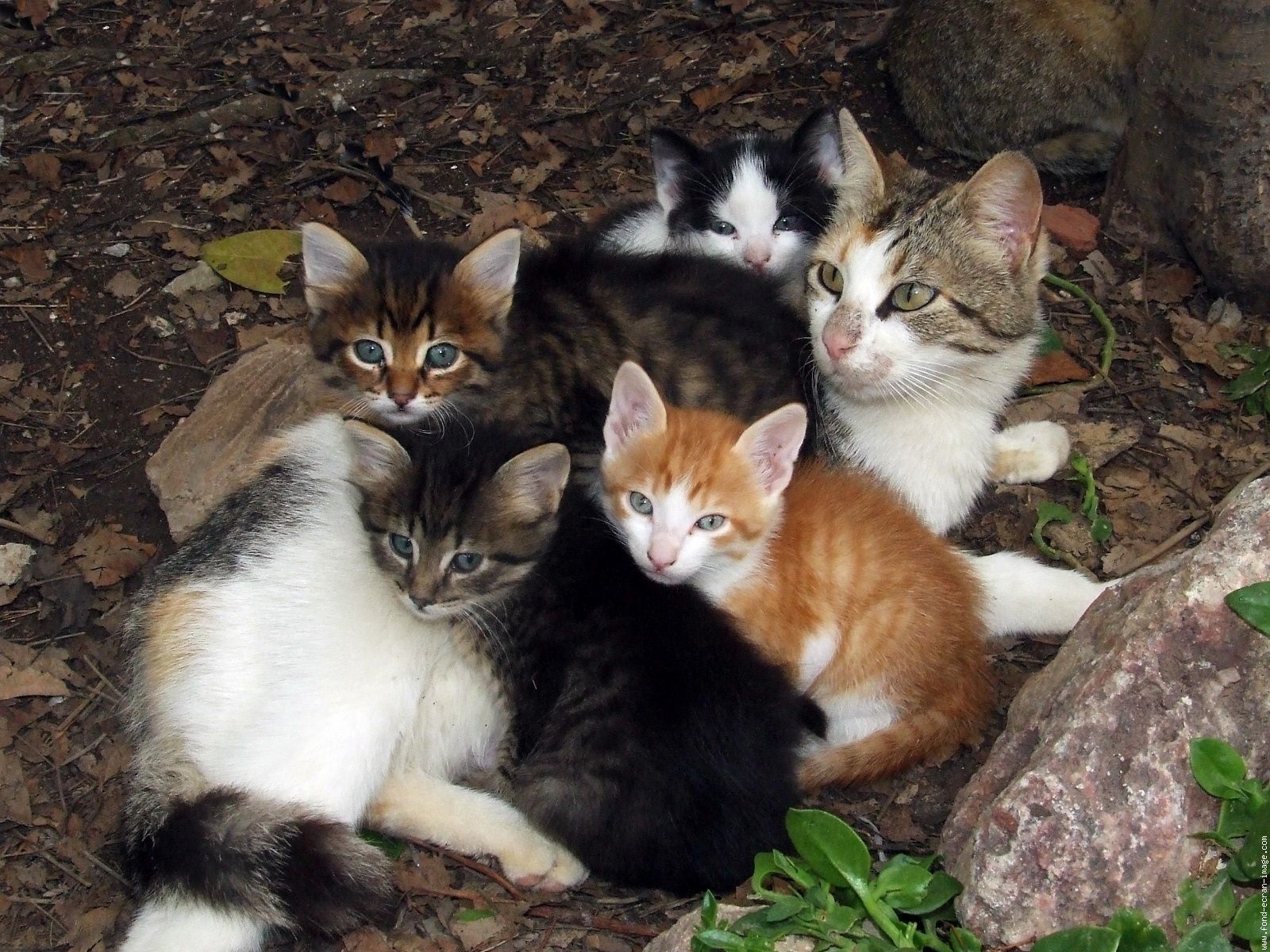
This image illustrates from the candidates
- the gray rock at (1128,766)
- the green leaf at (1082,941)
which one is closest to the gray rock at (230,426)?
the gray rock at (1128,766)

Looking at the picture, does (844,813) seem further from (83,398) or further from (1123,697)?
(83,398)

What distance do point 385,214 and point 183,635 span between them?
269cm

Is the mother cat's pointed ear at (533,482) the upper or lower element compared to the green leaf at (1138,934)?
lower

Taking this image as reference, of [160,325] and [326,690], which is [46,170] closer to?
[160,325]

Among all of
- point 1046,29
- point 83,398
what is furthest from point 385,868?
point 1046,29

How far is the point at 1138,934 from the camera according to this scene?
6.79 ft

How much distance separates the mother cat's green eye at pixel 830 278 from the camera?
3.59m

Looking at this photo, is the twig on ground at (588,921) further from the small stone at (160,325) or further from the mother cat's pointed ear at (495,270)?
the small stone at (160,325)

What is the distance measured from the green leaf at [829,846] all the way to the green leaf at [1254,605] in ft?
2.90

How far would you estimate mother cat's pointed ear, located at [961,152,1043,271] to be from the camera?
3.30 m

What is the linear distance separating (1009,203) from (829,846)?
1.93m

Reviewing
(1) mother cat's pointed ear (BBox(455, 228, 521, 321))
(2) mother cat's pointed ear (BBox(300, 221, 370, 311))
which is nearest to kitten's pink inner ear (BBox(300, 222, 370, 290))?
(2) mother cat's pointed ear (BBox(300, 221, 370, 311))

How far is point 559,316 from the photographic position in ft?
12.1

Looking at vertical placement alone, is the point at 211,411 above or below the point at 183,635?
below
